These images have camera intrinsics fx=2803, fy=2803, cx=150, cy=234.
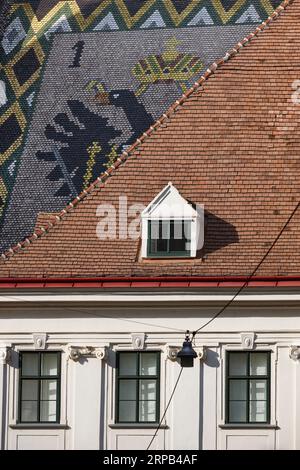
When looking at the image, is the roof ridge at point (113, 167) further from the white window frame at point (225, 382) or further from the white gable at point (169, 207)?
the white window frame at point (225, 382)

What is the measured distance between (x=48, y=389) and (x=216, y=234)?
3.28 meters

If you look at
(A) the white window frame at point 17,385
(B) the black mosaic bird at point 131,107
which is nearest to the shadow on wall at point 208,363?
(A) the white window frame at point 17,385

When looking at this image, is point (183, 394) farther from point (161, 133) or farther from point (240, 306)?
point (161, 133)

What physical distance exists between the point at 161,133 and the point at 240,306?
3403mm

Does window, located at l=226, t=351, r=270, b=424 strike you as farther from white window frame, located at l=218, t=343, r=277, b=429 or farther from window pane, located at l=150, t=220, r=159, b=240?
window pane, located at l=150, t=220, r=159, b=240

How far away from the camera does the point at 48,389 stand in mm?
40031

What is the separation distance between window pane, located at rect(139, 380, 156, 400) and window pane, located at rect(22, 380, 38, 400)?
1.51 m


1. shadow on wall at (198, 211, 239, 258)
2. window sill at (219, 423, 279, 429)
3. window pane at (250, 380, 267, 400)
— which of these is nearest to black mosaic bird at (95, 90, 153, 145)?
shadow on wall at (198, 211, 239, 258)

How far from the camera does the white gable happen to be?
4031 centimetres

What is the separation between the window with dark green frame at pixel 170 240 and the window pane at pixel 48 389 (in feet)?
7.59

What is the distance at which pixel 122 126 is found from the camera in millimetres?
53125

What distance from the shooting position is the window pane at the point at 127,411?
1567 inches

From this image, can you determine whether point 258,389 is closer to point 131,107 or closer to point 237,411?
point 237,411

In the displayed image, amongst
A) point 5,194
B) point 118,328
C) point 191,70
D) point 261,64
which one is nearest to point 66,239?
point 118,328
